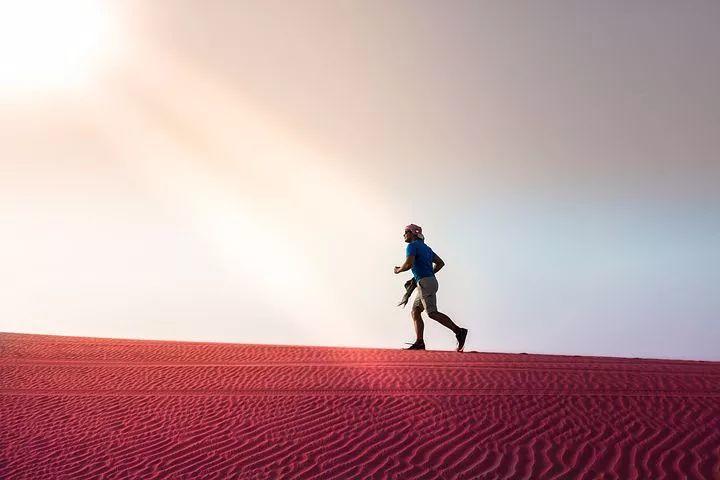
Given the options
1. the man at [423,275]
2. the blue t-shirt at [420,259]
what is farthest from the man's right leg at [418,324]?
the blue t-shirt at [420,259]

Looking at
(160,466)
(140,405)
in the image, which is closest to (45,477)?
(160,466)

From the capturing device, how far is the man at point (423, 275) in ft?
34.2

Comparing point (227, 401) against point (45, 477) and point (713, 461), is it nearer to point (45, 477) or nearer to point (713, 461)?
point (45, 477)

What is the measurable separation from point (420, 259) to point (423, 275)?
0.31m

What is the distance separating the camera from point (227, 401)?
762cm

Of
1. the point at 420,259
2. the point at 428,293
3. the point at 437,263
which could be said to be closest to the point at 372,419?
the point at 428,293

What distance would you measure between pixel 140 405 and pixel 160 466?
Answer: 2376 millimetres

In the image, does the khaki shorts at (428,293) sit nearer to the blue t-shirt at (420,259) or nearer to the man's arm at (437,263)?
the blue t-shirt at (420,259)

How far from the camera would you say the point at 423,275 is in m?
10.6

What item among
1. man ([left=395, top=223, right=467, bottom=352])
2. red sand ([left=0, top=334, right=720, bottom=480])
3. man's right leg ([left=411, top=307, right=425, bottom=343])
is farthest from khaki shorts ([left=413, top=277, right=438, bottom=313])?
red sand ([left=0, top=334, right=720, bottom=480])

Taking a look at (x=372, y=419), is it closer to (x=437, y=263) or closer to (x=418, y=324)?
(x=418, y=324)

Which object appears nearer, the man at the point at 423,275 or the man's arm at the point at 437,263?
the man at the point at 423,275

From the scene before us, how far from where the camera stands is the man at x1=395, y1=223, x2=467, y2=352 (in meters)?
10.4

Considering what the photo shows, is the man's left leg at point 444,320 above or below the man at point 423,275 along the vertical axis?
below
